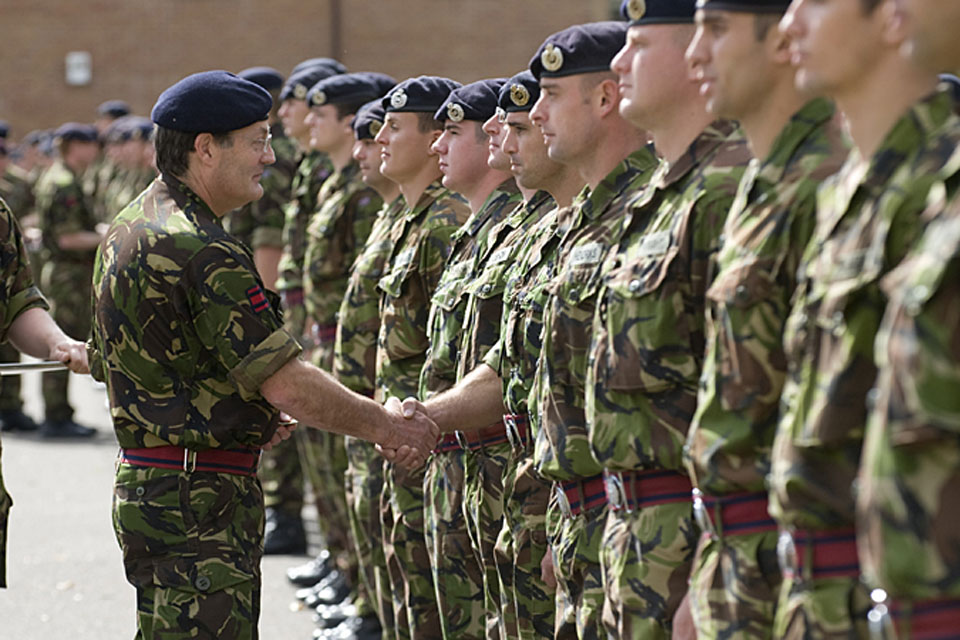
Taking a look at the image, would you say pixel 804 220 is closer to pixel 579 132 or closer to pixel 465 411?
pixel 579 132

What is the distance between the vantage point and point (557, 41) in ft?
13.9

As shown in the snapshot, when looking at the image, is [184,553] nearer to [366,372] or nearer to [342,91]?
[366,372]

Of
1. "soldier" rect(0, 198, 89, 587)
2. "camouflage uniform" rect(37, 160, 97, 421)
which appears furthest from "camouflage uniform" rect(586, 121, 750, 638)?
"camouflage uniform" rect(37, 160, 97, 421)

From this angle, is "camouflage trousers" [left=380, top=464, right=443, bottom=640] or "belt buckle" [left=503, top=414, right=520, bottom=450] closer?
"belt buckle" [left=503, top=414, right=520, bottom=450]

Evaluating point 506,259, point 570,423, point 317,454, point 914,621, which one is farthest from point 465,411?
point 317,454

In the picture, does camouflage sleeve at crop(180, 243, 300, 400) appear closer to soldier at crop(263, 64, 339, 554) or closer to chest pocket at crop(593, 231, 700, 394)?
chest pocket at crop(593, 231, 700, 394)

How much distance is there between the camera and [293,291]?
9.02 meters

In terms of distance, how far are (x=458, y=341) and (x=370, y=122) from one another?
214 cm

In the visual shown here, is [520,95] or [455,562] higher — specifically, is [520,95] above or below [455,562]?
above

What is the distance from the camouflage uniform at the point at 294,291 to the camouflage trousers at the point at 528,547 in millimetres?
4075

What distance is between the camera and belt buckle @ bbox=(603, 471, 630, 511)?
352 cm

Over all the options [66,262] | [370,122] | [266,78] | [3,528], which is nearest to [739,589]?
[3,528]

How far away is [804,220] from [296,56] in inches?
915

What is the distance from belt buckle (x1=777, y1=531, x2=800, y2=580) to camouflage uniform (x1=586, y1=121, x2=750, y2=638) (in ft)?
2.13
